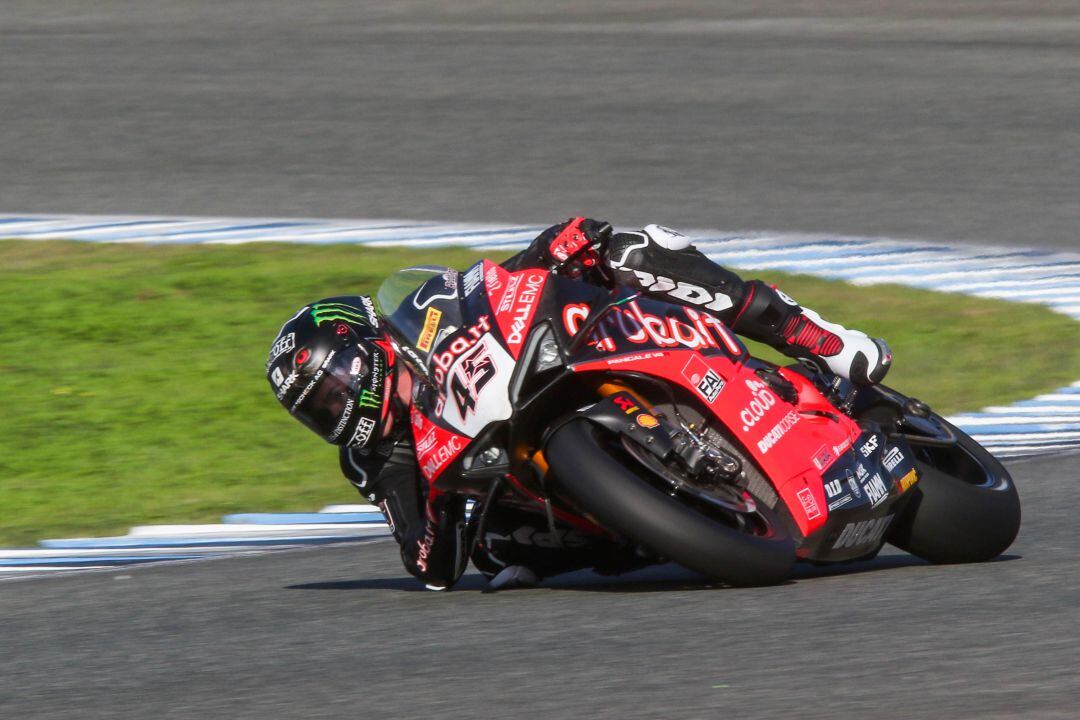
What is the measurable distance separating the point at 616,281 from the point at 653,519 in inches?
44.6

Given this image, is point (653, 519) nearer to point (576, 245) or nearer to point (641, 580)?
point (641, 580)

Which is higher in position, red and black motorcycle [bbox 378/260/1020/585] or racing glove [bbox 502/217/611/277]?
racing glove [bbox 502/217/611/277]

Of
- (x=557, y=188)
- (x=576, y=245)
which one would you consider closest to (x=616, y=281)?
(x=576, y=245)

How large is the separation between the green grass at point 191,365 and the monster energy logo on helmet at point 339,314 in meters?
2.25

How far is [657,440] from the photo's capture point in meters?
4.46

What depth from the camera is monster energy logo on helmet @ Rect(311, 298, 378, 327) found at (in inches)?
199

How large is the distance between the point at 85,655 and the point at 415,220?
723 centimetres

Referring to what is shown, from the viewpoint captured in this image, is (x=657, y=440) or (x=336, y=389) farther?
(x=336, y=389)

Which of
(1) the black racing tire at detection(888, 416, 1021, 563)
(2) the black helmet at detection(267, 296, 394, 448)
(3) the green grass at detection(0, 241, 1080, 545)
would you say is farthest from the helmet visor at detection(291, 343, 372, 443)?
(3) the green grass at detection(0, 241, 1080, 545)

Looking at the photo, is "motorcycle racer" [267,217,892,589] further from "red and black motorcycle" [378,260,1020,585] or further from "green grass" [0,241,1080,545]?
"green grass" [0,241,1080,545]

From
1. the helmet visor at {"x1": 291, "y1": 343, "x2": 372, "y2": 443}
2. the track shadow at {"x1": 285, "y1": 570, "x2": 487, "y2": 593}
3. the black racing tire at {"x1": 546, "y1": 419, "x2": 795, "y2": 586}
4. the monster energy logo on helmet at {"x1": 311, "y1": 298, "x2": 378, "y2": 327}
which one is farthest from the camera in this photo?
the track shadow at {"x1": 285, "y1": 570, "x2": 487, "y2": 593}

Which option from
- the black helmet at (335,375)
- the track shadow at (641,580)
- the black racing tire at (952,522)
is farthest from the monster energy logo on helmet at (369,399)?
the black racing tire at (952,522)

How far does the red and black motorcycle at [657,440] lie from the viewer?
4422 millimetres

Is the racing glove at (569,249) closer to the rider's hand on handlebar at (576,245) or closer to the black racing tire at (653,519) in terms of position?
the rider's hand on handlebar at (576,245)
